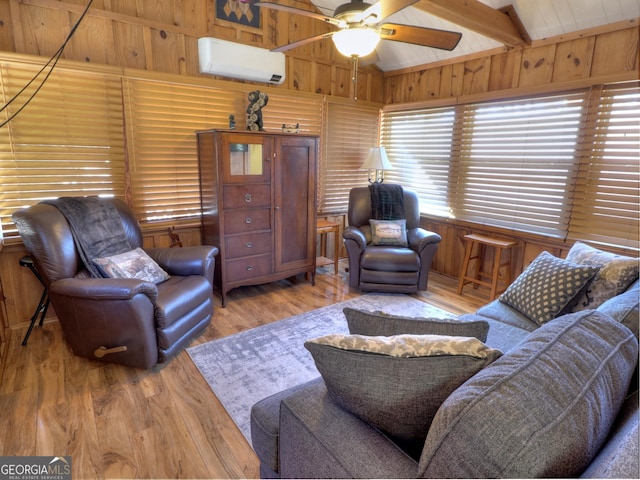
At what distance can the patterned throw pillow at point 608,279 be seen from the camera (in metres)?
1.88

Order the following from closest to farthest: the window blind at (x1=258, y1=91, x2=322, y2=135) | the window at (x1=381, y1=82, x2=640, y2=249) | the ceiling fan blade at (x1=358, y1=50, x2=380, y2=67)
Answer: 1. the window at (x1=381, y1=82, x2=640, y2=249)
2. the window blind at (x1=258, y1=91, x2=322, y2=135)
3. the ceiling fan blade at (x1=358, y1=50, x2=380, y2=67)

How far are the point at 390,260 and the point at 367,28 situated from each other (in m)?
2.16

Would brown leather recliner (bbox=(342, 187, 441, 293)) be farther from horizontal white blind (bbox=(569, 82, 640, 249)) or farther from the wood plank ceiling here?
the wood plank ceiling

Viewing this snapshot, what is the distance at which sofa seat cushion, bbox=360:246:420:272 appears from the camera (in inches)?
141

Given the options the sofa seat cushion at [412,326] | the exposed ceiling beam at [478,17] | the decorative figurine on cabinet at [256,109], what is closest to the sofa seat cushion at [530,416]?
the sofa seat cushion at [412,326]

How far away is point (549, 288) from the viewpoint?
2.05m

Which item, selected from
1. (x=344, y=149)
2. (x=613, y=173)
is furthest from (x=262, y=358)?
(x=613, y=173)

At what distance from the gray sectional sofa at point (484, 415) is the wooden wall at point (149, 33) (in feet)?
10.2

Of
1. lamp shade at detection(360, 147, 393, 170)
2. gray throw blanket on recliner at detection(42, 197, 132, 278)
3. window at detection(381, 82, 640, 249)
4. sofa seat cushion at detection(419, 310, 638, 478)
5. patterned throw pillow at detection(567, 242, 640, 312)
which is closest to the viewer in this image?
sofa seat cushion at detection(419, 310, 638, 478)

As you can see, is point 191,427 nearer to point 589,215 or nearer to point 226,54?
point 226,54

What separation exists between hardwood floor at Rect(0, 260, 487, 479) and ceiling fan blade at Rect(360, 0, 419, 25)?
227 centimetres

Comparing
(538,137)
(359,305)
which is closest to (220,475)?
(359,305)

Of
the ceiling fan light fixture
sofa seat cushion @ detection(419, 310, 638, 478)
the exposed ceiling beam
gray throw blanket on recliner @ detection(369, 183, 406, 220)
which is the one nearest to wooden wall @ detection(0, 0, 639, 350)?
the exposed ceiling beam

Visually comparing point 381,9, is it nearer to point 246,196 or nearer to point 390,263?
point 246,196
